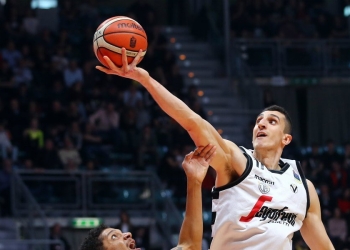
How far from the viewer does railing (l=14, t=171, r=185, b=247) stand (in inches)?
627

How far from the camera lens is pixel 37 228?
1552cm

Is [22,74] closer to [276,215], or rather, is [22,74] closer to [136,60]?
[276,215]

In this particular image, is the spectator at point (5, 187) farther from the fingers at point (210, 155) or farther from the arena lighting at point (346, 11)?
the arena lighting at point (346, 11)

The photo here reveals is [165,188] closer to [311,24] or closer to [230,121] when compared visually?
[230,121]

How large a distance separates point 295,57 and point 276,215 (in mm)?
14008

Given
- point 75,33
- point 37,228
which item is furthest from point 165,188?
point 75,33

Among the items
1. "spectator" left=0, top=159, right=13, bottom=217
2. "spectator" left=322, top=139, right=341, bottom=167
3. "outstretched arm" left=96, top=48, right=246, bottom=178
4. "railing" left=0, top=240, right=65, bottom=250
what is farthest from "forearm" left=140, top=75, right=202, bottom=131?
"spectator" left=322, top=139, right=341, bottom=167

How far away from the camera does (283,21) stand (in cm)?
2195

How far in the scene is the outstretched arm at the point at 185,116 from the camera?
219 inches

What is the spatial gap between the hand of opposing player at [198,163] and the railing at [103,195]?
10.2m

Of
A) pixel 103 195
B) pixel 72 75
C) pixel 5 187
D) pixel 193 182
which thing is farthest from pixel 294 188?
pixel 72 75

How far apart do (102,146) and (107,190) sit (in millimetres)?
1338

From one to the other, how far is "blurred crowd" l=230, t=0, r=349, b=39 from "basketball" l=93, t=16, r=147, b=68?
15.4 metres

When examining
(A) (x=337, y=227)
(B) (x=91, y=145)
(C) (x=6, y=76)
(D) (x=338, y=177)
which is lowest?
(A) (x=337, y=227)
